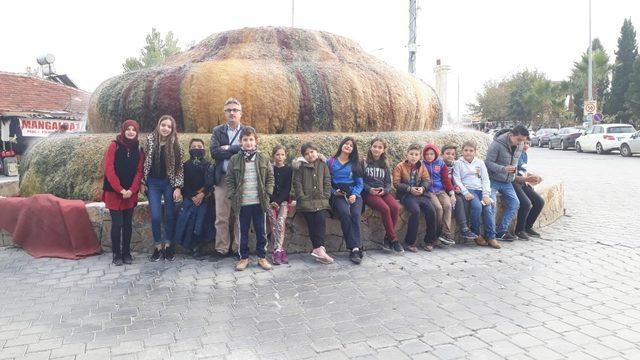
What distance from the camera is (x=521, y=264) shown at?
4750 millimetres

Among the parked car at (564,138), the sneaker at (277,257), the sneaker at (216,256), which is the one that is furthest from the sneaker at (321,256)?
the parked car at (564,138)

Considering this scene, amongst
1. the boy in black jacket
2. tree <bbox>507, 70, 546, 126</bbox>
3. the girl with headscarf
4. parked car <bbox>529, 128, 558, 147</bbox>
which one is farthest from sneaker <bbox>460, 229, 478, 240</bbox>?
tree <bbox>507, 70, 546, 126</bbox>

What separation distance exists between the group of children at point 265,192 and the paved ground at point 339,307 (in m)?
0.26

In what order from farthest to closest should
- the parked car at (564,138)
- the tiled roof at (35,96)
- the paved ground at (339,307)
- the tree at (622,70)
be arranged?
the tree at (622,70)
the parked car at (564,138)
the tiled roof at (35,96)
the paved ground at (339,307)

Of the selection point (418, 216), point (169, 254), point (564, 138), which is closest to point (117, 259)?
point (169, 254)

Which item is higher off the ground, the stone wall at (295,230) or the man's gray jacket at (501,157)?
the man's gray jacket at (501,157)

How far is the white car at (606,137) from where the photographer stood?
2080 cm

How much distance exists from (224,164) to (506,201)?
3390 millimetres

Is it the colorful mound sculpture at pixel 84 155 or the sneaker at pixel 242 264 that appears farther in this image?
the colorful mound sculpture at pixel 84 155

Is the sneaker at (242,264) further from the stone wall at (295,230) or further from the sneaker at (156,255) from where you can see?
the sneaker at (156,255)

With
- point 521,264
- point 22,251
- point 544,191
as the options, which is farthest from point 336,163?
point 22,251

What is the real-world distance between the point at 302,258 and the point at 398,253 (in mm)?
1045

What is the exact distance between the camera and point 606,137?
21109mm

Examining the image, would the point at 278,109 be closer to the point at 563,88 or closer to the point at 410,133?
the point at 410,133
